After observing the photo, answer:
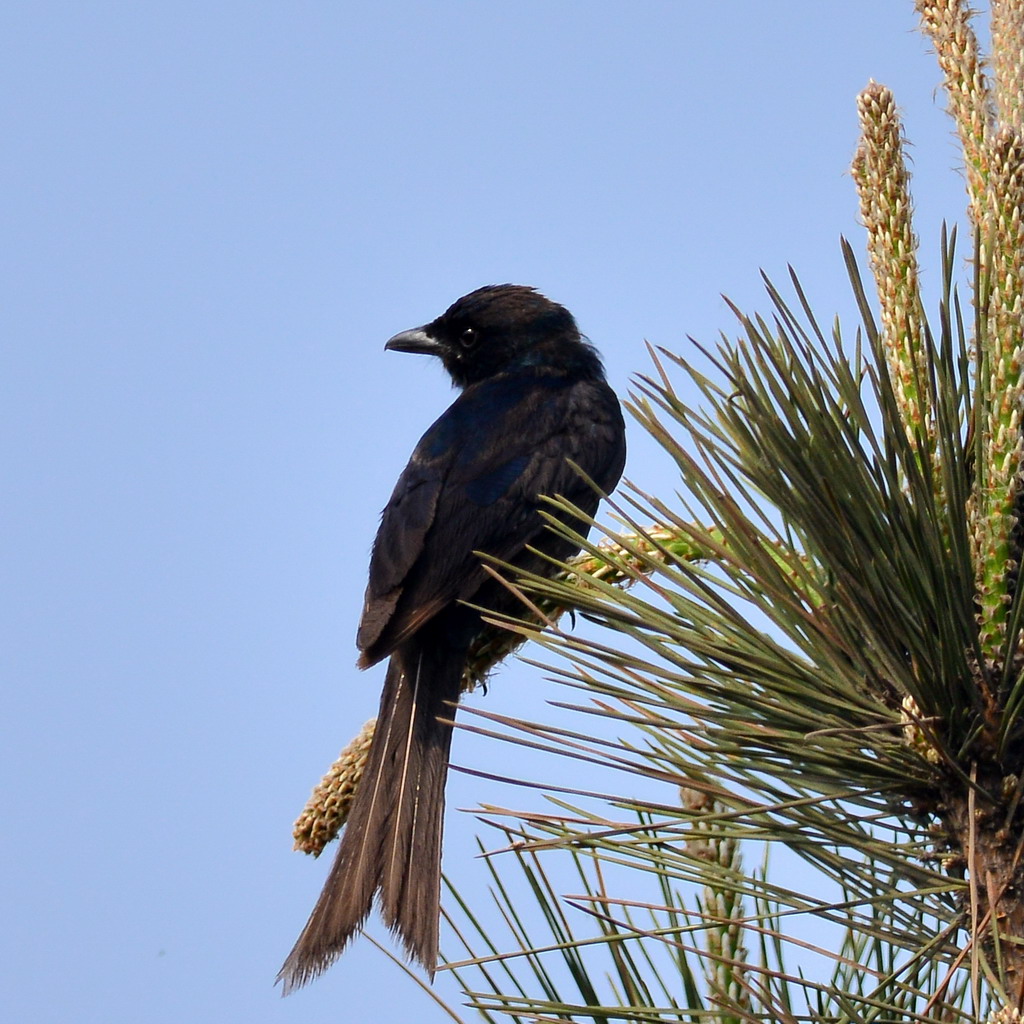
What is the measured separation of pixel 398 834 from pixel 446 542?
3.54 ft

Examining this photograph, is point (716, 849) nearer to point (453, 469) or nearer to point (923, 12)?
point (923, 12)

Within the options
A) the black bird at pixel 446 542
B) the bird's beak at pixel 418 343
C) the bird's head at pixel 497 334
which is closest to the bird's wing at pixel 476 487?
the black bird at pixel 446 542

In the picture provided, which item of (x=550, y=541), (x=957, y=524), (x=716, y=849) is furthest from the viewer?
(x=550, y=541)

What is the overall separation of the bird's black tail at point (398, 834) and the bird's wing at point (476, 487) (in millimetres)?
209

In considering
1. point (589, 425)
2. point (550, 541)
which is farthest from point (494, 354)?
point (550, 541)

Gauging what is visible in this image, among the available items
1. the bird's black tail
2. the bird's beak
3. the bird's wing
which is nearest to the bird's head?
the bird's beak

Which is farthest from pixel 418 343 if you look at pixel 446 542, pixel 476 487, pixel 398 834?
pixel 398 834

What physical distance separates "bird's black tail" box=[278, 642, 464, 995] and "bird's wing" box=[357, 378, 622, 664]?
0.21 metres

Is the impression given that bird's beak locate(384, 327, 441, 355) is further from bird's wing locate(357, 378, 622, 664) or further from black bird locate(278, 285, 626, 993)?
bird's wing locate(357, 378, 622, 664)

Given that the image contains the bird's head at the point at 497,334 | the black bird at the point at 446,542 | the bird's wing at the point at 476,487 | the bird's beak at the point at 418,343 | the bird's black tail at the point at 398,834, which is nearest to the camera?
the bird's black tail at the point at 398,834

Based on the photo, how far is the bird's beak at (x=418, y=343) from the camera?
5.71m

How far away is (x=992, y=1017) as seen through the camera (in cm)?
131

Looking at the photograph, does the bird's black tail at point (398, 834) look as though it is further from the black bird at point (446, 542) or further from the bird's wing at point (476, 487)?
the bird's wing at point (476, 487)

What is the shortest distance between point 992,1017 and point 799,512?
61 centimetres
